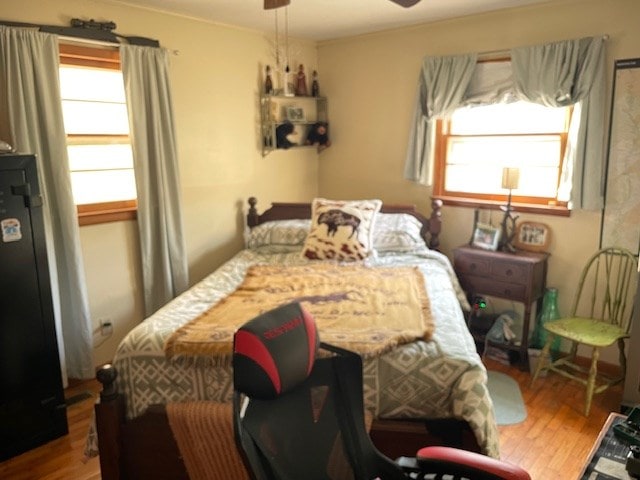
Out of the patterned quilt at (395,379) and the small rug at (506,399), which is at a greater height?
the patterned quilt at (395,379)

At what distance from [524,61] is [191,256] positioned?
2780 millimetres

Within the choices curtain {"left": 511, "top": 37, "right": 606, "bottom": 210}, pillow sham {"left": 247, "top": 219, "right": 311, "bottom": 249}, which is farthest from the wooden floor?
pillow sham {"left": 247, "top": 219, "right": 311, "bottom": 249}

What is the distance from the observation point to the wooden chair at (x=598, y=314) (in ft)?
9.40

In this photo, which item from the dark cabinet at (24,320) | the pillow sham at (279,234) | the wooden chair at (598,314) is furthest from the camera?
the pillow sham at (279,234)

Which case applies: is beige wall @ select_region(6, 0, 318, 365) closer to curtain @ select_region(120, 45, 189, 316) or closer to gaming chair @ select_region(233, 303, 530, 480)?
curtain @ select_region(120, 45, 189, 316)

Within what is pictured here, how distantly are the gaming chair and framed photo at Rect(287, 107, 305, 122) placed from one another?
10.0 feet

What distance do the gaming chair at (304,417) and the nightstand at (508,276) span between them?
81.4 inches

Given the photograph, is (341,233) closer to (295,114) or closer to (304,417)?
→ (295,114)

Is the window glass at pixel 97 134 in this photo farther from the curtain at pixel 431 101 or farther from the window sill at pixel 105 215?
the curtain at pixel 431 101

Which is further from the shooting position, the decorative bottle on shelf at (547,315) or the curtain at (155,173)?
the decorative bottle on shelf at (547,315)

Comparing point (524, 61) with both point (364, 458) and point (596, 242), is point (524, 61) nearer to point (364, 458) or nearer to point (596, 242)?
point (596, 242)

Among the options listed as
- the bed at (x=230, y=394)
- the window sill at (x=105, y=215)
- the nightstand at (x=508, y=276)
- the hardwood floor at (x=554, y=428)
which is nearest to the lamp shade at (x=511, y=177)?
the nightstand at (x=508, y=276)

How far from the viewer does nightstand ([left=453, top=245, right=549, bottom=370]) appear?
3202 mm

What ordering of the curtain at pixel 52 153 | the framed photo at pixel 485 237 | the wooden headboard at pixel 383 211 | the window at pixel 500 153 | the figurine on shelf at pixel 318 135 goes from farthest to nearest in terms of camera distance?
1. the figurine on shelf at pixel 318 135
2. the wooden headboard at pixel 383 211
3. the framed photo at pixel 485 237
4. the window at pixel 500 153
5. the curtain at pixel 52 153
